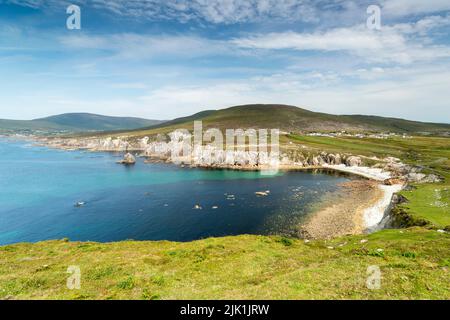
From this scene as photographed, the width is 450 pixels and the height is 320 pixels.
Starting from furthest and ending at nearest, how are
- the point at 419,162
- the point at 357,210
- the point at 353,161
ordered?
the point at 353,161
the point at 419,162
the point at 357,210

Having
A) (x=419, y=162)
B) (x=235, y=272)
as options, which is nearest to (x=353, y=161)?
(x=419, y=162)

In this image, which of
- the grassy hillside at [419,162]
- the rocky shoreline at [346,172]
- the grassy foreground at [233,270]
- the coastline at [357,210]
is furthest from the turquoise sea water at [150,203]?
the grassy hillside at [419,162]

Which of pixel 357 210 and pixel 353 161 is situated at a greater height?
pixel 353 161

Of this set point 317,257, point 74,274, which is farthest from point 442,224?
point 74,274

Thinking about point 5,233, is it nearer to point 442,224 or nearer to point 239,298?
point 239,298

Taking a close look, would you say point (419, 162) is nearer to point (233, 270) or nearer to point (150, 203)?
point (150, 203)

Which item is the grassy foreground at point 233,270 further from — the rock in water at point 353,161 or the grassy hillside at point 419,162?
the rock in water at point 353,161
